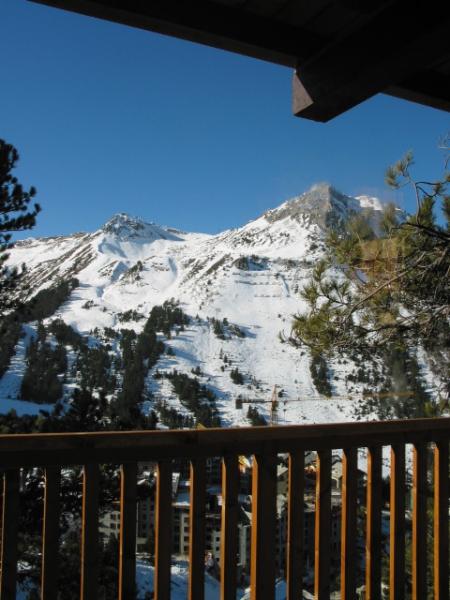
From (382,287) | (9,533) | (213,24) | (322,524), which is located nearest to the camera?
(9,533)

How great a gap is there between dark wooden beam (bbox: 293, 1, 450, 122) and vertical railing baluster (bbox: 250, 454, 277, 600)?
117 centimetres

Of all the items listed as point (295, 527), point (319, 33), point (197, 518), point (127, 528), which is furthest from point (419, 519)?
point (319, 33)

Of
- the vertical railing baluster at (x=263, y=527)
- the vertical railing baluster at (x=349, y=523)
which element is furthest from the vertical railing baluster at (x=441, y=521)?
the vertical railing baluster at (x=263, y=527)

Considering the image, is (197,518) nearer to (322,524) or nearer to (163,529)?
(163,529)

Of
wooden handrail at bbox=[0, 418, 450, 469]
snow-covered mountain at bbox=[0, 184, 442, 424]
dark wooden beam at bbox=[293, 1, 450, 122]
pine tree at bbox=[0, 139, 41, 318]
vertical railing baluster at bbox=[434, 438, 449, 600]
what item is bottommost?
vertical railing baluster at bbox=[434, 438, 449, 600]

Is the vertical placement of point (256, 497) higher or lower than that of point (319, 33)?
lower

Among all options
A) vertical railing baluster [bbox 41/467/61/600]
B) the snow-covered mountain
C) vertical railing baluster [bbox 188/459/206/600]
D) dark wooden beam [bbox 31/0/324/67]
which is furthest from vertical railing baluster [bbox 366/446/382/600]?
the snow-covered mountain

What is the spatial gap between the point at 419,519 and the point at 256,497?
2.42ft

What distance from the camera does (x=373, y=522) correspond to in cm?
187

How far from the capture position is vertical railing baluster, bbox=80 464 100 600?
1452mm

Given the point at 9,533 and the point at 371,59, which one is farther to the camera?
the point at 371,59

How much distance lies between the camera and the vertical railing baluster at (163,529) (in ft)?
5.05

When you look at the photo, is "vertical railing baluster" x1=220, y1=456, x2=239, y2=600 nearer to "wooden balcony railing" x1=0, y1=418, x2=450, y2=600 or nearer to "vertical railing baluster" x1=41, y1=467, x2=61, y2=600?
"wooden balcony railing" x1=0, y1=418, x2=450, y2=600

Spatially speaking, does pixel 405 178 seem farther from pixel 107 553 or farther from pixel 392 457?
pixel 107 553
